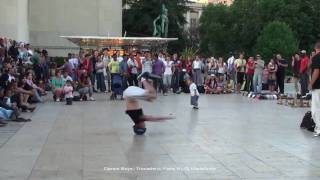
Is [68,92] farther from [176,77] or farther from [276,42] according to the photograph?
[276,42]

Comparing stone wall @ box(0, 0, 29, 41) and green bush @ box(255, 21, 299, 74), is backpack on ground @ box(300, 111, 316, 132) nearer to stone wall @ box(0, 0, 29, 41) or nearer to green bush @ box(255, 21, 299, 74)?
stone wall @ box(0, 0, 29, 41)

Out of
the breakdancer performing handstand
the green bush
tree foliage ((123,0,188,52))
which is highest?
tree foliage ((123,0,188,52))

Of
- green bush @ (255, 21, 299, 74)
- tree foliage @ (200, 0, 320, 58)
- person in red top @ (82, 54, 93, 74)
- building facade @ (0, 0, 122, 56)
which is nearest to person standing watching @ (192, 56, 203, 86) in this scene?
person in red top @ (82, 54, 93, 74)

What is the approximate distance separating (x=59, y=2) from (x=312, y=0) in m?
30.9

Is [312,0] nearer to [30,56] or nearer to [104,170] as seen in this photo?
[30,56]

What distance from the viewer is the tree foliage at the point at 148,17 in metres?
60.9

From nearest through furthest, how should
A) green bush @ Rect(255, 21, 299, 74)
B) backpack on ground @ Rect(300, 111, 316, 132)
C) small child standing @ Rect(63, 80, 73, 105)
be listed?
backpack on ground @ Rect(300, 111, 316, 132) < small child standing @ Rect(63, 80, 73, 105) < green bush @ Rect(255, 21, 299, 74)

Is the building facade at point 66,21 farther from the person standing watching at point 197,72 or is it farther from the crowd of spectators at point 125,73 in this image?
the person standing watching at point 197,72

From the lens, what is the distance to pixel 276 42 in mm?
51500

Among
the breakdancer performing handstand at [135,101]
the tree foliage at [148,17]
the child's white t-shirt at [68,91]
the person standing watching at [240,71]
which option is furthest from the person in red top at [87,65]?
the tree foliage at [148,17]

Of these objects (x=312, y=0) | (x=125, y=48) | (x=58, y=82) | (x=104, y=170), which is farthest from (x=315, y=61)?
(x=312, y=0)

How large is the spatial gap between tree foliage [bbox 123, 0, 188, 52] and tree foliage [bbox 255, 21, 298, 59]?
34.9 feet

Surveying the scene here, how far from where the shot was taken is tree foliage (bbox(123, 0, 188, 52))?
60.9m

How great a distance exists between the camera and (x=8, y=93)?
16.0 meters
